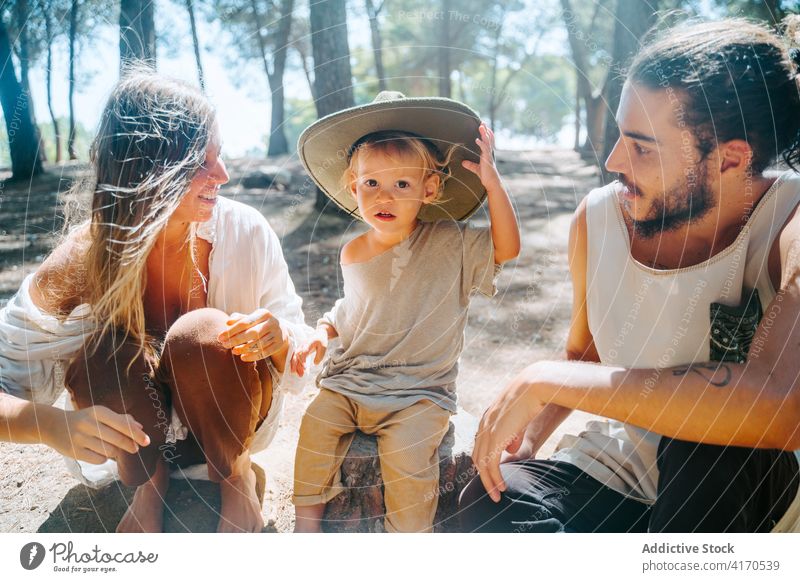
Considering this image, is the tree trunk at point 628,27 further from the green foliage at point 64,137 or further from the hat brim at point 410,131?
the green foliage at point 64,137

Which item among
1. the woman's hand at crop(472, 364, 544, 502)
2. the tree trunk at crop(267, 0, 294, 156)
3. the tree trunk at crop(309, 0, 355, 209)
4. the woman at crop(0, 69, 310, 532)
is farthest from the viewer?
the tree trunk at crop(309, 0, 355, 209)

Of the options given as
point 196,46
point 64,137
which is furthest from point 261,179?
point 196,46

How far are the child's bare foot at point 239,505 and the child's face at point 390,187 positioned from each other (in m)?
0.50

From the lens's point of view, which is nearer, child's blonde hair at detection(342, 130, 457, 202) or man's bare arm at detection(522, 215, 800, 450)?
man's bare arm at detection(522, 215, 800, 450)

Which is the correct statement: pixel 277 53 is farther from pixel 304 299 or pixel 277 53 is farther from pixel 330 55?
pixel 304 299

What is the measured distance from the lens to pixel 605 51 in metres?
1.40

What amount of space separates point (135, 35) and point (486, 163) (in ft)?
2.18

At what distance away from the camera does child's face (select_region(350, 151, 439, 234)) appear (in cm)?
116

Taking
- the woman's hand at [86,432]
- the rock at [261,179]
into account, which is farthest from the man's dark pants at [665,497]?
the rock at [261,179]

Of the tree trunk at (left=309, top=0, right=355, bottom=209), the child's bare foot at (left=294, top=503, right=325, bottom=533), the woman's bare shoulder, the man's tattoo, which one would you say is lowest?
the child's bare foot at (left=294, top=503, right=325, bottom=533)

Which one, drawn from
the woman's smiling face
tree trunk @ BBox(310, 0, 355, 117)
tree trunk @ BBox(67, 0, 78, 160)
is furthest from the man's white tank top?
tree trunk @ BBox(67, 0, 78, 160)

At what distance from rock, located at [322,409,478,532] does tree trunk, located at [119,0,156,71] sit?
0.78 metres

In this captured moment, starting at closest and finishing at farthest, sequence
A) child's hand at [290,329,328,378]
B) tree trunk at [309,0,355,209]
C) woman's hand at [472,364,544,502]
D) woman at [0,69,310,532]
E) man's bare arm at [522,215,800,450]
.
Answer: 1. man's bare arm at [522,215,800,450]
2. woman's hand at [472,364,544,502]
3. woman at [0,69,310,532]
4. child's hand at [290,329,328,378]
5. tree trunk at [309,0,355,209]

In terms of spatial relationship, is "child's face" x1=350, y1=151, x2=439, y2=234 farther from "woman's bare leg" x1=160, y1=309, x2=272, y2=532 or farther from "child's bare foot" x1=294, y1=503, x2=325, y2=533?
"child's bare foot" x1=294, y1=503, x2=325, y2=533
